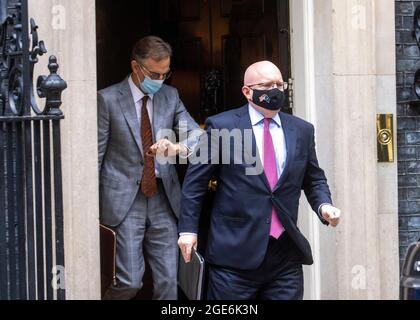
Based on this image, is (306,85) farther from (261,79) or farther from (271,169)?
(271,169)

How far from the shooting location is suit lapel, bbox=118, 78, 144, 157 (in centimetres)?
612

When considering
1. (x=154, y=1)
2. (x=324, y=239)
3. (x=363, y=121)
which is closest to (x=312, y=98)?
(x=363, y=121)

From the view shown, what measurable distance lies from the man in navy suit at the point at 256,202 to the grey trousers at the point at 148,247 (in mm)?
965

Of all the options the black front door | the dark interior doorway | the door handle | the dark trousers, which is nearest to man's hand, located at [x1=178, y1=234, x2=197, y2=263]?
the dark trousers

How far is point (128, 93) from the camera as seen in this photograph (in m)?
6.19

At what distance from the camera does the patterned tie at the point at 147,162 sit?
6113mm

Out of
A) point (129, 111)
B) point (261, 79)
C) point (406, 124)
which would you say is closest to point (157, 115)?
point (129, 111)

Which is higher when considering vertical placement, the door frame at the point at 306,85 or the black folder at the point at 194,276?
the door frame at the point at 306,85

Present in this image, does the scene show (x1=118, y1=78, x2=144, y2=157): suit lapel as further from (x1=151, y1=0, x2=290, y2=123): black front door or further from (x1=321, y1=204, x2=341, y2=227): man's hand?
(x1=151, y1=0, x2=290, y2=123): black front door

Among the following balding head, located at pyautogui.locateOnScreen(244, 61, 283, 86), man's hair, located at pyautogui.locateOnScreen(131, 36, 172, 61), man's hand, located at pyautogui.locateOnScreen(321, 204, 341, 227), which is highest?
man's hair, located at pyautogui.locateOnScreen(131, 36, 172, 61)

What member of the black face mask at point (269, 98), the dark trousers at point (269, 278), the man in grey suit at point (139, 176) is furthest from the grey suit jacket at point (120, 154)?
the dark trousers at point (269, 278)

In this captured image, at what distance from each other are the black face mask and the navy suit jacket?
0.13m

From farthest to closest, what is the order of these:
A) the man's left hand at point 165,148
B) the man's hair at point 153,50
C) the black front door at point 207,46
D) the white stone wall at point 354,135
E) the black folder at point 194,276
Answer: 1. the black front door at point 207,46
2. the white stone wall at point 354,135
3. the man's hair at point 153,50
4. the man's left hand at point 165,148
5. the black folder at point 194,276

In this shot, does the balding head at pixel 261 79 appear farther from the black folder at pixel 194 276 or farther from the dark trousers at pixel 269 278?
the black folder at pixel 194 276
